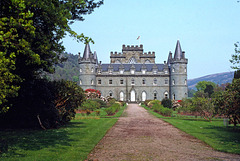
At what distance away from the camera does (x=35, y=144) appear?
33.7 ft

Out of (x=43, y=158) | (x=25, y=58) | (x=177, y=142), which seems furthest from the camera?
(x=177, y=142)

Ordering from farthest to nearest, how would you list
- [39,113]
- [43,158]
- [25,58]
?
[39,113] < [25,58] < [43,158]

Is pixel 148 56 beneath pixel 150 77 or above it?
above

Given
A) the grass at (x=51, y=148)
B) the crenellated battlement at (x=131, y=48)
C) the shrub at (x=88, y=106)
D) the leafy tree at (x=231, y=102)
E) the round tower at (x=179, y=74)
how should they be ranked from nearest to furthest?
the grass at (x=51, y=148) → the leafy tree at (x=231, y=102) → the shrub at (x=88, y=106) → the round tower at (x=179, y=74) → the crenellated battlement at (x=131, y=48)

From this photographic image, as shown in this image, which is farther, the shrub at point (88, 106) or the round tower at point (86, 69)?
the round tower at point (86, 69)

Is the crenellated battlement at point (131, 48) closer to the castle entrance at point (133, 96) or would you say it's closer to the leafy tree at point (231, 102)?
the castle entrance at point (133, 96)

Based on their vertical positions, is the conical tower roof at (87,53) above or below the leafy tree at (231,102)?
above

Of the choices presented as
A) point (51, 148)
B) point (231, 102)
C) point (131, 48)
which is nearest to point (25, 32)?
point (51, 148)

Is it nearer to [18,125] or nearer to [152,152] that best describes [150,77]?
[18,125]

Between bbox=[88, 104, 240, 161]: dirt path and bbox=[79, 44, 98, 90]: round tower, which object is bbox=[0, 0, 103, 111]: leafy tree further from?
bbox=[79, 44, 98, 90]: round tower

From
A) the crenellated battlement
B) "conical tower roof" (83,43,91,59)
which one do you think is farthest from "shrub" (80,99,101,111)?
the crenellated battlement

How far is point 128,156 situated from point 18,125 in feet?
34.1

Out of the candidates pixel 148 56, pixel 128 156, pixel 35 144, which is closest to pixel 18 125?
pixel 35 144

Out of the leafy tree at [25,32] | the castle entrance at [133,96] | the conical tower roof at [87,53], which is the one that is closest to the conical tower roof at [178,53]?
the castle entrance at [133,96]
